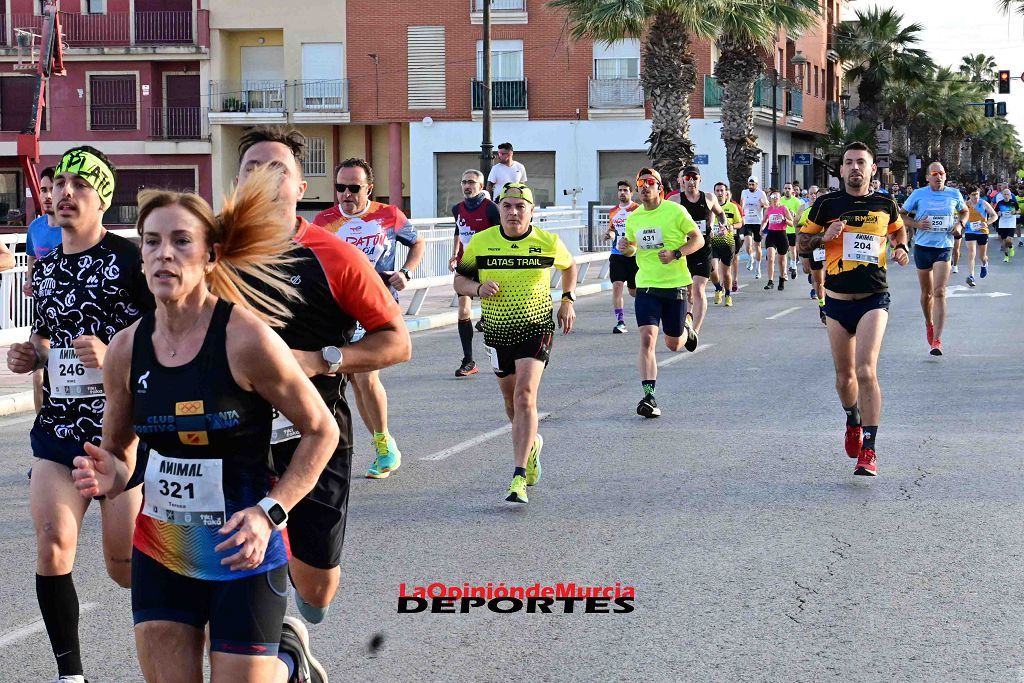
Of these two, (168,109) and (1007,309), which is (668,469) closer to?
(1007,309)

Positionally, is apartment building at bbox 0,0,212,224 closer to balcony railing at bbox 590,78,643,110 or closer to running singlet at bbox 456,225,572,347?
balcony railing at bbox 590,78,643,110

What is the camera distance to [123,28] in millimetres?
50438

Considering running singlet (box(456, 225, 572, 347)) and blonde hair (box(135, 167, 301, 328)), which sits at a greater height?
blonde hair (box(135, 167, 301, 328))

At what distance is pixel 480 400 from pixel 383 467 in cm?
365

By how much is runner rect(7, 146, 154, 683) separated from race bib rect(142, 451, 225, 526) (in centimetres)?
115

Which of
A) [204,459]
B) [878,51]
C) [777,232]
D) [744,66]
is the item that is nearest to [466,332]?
[204,459]

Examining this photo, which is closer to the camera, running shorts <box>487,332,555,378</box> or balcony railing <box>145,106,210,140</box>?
running shorts <box>487,332,555,378</box>

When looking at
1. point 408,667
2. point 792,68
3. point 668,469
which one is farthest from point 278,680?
point 792,68

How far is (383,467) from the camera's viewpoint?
8.85 meters

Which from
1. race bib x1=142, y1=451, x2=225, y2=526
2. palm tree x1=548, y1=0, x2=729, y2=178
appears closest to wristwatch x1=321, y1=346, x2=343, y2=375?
race bib x1=142, y1=451, x2=225, y2=526

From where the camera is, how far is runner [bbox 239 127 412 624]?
454 cm

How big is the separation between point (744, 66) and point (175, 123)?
767 inches

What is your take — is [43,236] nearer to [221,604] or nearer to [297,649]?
[297,649]

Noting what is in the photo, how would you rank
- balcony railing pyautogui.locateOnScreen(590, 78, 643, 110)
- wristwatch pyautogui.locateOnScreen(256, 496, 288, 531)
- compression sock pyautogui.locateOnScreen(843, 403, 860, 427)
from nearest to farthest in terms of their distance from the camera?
1. wristwatch pyautogui.locateOnScreen(256, 496, 288, 531)
2. compression sock pyautogui.locateOnScreen(843, 403, 860, 427)
3. balcony railing pyautogui.locateOnScreen(590, 78, 643, 110)
